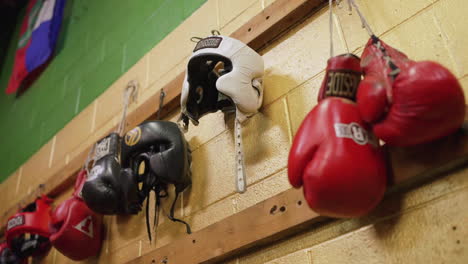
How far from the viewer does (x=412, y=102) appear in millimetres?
760

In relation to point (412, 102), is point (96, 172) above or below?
below

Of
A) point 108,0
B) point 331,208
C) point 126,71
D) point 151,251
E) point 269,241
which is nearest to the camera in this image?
point 331,208

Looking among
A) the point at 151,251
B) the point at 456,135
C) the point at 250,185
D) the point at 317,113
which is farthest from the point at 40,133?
the point at 456,135

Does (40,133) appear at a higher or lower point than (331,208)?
lower

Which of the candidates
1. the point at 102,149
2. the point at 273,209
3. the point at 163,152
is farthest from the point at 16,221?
the point at 273,209

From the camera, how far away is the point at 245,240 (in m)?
1.17

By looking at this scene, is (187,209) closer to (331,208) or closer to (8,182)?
(331,208)

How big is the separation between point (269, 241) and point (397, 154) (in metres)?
0.43

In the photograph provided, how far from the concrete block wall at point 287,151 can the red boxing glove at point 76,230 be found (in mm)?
57

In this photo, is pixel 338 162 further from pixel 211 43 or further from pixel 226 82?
pixel 211 43

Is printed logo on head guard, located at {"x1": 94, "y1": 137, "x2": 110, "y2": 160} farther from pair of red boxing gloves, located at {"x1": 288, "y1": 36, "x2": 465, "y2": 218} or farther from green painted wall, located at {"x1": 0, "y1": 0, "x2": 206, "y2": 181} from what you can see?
pair of red boxing gloves, located at {"x1": 288, "y1": 36, "x2": 465, "y2": 218}

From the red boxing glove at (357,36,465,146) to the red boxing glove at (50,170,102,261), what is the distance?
1.29 metres

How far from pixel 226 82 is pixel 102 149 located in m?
0.67

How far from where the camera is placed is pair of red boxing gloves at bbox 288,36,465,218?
2.48 feet
